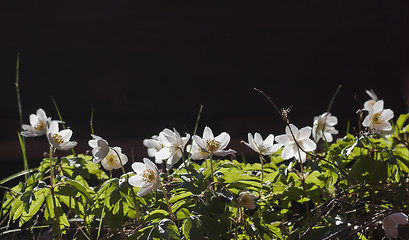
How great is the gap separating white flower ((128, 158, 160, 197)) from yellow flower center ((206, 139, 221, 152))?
0.17 m

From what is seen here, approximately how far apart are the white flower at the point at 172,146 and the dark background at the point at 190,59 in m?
3.76

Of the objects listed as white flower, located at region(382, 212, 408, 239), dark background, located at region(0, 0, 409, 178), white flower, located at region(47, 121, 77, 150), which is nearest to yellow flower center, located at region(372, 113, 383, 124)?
white flower, located at region(382, 212, 408, 239)

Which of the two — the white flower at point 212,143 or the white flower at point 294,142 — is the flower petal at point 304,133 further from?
the white flower at point 212,143

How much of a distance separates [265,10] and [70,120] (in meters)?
2.04

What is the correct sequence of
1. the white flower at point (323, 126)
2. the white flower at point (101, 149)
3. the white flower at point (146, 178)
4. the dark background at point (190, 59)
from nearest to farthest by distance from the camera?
the white flower at point (146, 178), the white flower at point (101, 149), the white flower at point (323, 126), the dark background at point (190, 59)

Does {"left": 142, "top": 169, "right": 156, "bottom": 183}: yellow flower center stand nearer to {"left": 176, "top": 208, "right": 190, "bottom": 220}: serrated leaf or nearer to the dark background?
{"left": 176, "top": 208, "right": 190, "bottom": 220}: serrated leaf

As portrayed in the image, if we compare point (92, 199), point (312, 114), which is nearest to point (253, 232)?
point (92, 199)

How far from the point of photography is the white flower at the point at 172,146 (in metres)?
1.31

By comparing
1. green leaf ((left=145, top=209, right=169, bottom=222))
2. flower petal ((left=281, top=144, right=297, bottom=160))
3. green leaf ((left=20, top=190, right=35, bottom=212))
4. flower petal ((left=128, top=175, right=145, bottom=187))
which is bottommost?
flower petal ((left=281, top=144, right=297, bottom=160))

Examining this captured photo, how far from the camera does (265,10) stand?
17.6ft

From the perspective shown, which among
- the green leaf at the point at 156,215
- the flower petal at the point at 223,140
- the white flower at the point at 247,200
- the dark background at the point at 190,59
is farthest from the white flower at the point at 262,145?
the dark background at the point at 190,59

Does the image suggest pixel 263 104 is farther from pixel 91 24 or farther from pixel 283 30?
pixel 91 24

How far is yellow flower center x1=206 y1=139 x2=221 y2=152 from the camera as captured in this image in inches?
50.1

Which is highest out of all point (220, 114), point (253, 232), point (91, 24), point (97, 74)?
point (253, 232)
